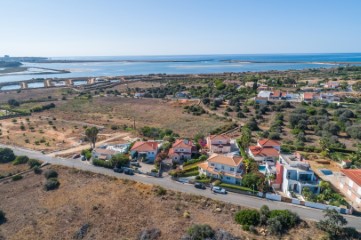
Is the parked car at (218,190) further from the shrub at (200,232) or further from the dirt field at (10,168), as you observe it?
the dirt field at (10,168)

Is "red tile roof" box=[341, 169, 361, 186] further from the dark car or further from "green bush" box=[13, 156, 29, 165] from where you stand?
"green bush" box=[13, 156, 29, 165]

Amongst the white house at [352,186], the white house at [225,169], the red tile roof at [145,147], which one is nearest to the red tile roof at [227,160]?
the white house at [225,169]

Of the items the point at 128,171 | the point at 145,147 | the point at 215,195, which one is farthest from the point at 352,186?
the point at 145,147

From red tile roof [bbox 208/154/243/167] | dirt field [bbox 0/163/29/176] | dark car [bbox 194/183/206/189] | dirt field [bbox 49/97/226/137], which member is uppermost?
red tile roof [bbox 208/154/243/167]

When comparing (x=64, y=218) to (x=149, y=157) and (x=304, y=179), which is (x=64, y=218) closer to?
(x=149, y=157)

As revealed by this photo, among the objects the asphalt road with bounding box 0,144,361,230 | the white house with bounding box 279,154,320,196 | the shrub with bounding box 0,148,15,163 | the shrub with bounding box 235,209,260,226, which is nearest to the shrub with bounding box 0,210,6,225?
the asphalt road with bounding box 0,144,361,230
